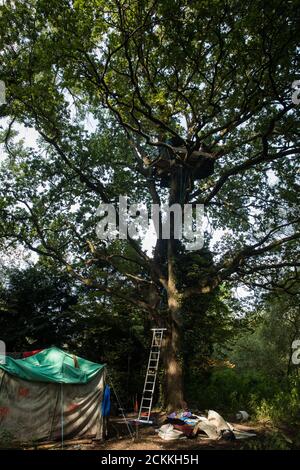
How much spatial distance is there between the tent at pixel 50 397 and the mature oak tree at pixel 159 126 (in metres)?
2.84

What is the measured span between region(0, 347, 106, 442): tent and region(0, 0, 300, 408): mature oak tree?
2838 mm

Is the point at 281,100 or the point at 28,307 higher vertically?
the point at 281,100

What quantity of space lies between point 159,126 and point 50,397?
8648 mm

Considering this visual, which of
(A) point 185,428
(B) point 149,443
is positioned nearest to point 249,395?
(A) point 185,428

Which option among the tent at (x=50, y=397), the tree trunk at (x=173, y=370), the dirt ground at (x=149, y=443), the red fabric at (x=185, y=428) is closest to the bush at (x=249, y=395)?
the dirt ground at (x=149, y=443)

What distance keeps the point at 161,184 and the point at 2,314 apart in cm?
972

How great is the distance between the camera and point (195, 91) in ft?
37.7

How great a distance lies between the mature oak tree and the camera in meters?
9.30

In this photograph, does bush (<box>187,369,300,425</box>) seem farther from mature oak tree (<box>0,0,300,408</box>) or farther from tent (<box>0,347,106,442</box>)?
tent (<box>0,347,106,442</box>)

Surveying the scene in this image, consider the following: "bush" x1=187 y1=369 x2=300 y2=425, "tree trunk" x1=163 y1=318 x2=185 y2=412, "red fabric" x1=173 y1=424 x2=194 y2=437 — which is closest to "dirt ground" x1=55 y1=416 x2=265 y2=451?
"red fabric" x1=173 y1=424 x2=194 y2=437

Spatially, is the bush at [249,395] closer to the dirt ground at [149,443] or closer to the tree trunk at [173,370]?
the dirt ground at [149,443]

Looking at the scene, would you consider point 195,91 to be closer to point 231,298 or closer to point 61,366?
point 61,366

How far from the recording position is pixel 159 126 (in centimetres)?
1169
